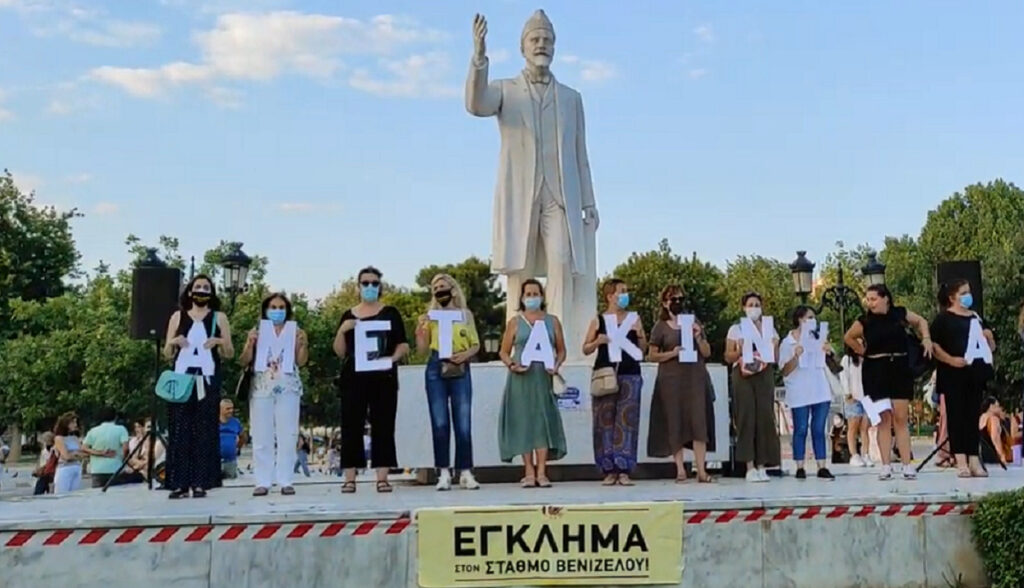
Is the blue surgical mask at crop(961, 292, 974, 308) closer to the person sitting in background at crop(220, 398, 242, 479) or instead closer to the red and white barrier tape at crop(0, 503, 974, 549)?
the red and white barrier tape at crop(0, 503, 974, 549)

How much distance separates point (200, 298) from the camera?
758 centimetres

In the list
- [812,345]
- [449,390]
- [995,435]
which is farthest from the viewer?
[995,435]

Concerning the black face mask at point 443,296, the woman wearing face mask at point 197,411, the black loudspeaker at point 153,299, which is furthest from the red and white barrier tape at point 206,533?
the black loudspeaker at point 153,299

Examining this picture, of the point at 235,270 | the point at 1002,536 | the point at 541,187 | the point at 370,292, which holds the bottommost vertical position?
the point at 1002,536

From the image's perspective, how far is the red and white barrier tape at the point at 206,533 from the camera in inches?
221

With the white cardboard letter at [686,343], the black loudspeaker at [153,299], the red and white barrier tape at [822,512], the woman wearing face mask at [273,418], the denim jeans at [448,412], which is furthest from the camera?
the black loudspeaker at [153,299]

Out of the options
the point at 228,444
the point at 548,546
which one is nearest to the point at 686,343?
the point at 548,546

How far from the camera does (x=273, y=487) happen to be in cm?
815

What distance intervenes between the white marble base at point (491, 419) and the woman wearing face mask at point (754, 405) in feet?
1.66

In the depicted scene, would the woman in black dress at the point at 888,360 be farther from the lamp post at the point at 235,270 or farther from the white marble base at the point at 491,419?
the lamp post at the point at 235,270

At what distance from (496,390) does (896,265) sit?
50.6m

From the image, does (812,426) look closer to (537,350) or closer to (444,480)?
(537,350)

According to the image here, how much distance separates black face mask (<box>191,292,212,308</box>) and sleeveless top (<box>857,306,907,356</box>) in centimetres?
577

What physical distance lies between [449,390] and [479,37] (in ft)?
11.4
